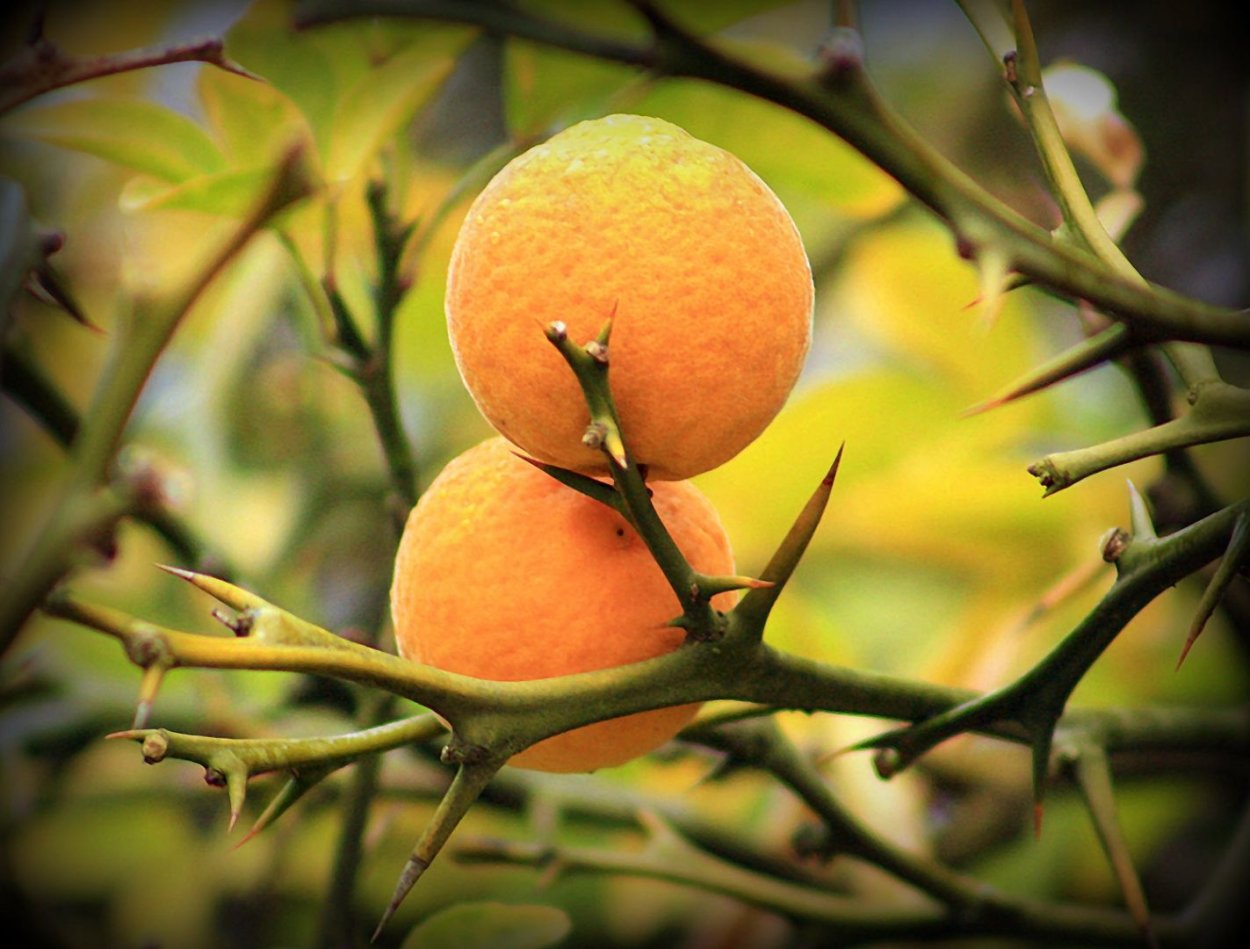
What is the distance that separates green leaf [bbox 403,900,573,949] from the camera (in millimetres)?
597

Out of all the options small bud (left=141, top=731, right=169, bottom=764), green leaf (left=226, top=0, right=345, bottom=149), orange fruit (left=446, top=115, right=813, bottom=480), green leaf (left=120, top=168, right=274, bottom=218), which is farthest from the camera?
green leaf (left=226, top=0, right=345, bottom=149)

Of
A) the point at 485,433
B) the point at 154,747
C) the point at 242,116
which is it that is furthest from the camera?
the point at 485,433

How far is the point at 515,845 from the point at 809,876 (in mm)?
241

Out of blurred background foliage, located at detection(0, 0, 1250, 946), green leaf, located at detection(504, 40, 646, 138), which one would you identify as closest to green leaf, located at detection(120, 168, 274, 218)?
blurred background foliage, located at detection(0, 0, 1250, 946)

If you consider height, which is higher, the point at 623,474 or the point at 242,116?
the point at 242,116

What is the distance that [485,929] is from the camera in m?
0.61

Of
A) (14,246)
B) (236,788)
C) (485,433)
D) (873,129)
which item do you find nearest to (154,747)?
(236,788)

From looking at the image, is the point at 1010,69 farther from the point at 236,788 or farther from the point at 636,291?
the point at 236,788

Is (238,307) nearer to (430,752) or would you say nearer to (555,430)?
(430,752)

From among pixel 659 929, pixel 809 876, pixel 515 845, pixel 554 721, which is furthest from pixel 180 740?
pixel 659 929

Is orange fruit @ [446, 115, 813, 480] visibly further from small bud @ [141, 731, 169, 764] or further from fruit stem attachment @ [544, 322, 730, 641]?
small bud @ [141, 731, 169, 764]

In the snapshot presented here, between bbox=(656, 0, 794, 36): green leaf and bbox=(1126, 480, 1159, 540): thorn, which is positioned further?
bbox=(656, 0, 794, 36): green leaf

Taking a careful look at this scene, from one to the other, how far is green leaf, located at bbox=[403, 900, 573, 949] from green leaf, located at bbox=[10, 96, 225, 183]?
16.5 inches

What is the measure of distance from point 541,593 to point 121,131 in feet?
1.23
